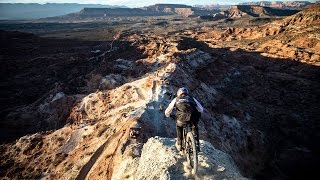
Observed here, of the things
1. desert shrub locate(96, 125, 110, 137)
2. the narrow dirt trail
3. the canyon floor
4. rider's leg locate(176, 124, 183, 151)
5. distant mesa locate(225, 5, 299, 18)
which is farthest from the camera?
distant mesa locate(225, 5, 299, 18)

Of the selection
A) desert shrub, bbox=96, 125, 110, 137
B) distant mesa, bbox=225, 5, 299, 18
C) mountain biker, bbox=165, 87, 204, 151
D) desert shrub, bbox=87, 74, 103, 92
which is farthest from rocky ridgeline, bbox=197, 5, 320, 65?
distant mesa, bbox=225, 5, 299, 18

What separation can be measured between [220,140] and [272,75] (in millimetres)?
22950

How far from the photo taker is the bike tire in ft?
27.9

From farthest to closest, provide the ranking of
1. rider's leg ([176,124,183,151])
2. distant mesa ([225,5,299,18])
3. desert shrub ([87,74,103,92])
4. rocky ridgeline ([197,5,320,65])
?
1. distant mesa ([225,5,299,18])
2. rocky ridgeline ([197,5,320,65])
3. desert shrub ([87,74,103,92])
4. rider's leg ([176,124,183,151])

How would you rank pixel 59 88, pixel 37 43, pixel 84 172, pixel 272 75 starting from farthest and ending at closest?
pixel 37 43 → pixel 272 75 → pixel 59 88 → pixel 84 172

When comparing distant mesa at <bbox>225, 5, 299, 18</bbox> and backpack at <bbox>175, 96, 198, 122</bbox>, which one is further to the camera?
distant mesa at <bbox>225, 5, 299, 18</bbox>

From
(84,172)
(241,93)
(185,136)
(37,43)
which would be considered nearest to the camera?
(185,136)

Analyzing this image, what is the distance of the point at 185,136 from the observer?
8.97 meters

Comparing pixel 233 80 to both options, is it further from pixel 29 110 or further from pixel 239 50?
pixel 29 110

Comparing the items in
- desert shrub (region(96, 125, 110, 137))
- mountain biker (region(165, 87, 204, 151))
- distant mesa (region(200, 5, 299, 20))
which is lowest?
distant mesa (region(200, 5, 299, 20))

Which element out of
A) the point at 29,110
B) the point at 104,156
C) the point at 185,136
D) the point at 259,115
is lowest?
the point at 259,115

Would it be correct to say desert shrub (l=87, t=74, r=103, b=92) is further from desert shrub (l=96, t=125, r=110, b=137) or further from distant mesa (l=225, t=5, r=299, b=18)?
distant mesa (l=225, t=5, r=299, b=18)

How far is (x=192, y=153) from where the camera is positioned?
883cm

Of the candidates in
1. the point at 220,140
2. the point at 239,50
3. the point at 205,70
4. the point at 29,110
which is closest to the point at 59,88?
the point at 29,110
